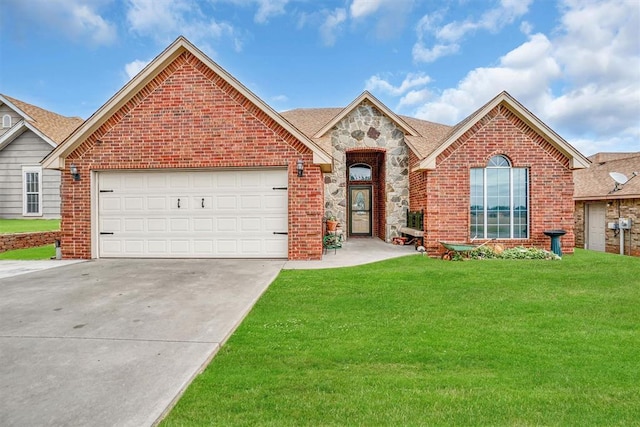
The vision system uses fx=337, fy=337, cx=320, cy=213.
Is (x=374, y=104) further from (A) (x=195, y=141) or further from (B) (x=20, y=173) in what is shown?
(B) (x=20, y=173)

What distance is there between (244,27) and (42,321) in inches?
692

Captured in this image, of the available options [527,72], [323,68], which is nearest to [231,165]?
[323,68]

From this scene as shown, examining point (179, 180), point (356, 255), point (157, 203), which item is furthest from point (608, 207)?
point (157, 203)

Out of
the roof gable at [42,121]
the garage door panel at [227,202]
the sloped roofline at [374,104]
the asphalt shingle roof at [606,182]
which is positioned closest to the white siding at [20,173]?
the roof gable at [42,121]

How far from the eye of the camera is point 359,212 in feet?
52.0

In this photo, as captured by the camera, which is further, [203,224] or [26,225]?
[26,225]

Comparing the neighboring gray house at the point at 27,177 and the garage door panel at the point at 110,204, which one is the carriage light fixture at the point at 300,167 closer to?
the garage door panel at the point at 110,204

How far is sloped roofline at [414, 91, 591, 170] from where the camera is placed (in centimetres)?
1006

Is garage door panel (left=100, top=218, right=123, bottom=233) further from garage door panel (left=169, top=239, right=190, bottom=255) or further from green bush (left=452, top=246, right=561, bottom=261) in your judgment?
green bush (left=452, top=246, right=561, bottom=261)

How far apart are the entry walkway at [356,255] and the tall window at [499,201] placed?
233 cm

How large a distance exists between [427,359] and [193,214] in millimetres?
7801

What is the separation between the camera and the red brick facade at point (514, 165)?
10.4 m

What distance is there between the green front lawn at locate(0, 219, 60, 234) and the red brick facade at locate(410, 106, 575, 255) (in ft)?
46.9

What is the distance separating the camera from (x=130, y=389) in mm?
2812
